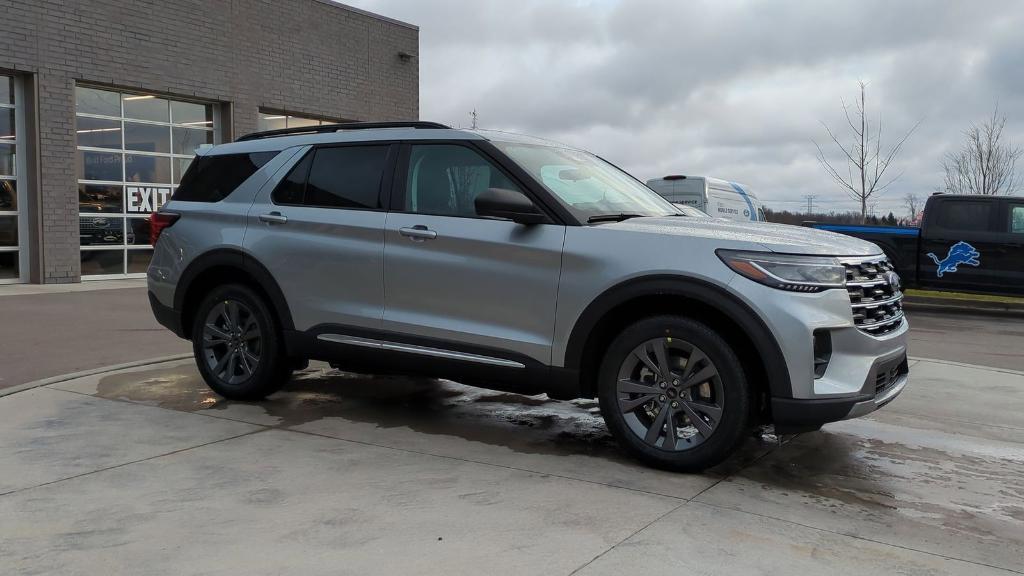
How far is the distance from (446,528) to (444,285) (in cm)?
179

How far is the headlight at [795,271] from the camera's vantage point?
428 cm

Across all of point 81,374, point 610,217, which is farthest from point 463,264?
point 81,374

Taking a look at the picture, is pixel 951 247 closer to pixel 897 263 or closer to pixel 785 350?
pixel 897 263

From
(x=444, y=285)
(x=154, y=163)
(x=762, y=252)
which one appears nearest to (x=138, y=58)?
(x=154, y=163)

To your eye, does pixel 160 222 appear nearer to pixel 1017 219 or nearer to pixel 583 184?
pixel 583 184

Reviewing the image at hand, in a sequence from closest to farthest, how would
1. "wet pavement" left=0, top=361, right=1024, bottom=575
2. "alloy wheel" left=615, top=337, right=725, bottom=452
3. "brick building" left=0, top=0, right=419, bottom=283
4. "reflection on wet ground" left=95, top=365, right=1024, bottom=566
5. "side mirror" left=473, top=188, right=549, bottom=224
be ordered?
"wet pavement" left=0, top=361, right=1024, bottom=575 → "reflection on wet ground" left=95, top=365, right=1024, bottom=566 → "alloy wheel" left=615, top=337, right=725, bottom=452 → "side mirror" left=473, top=188, right=549, bottom=224 → "brick building" left=0, top=0, right=419, bottom=283

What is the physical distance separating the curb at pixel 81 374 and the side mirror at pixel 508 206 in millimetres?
4125

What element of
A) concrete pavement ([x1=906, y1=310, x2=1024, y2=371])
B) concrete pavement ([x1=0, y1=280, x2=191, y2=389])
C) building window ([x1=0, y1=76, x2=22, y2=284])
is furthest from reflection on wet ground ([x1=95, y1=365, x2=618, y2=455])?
building window ([x1=0, y1=76, x2=22, y2=284])

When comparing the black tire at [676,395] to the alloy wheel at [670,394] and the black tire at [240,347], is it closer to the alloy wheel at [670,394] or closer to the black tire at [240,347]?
the alloy wheel at [670,394]

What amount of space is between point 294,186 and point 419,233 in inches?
50.1

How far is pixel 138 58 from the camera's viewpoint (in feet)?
58.3

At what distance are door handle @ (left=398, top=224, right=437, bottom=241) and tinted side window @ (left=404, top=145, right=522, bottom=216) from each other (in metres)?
0.14

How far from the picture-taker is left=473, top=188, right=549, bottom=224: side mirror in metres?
4.75

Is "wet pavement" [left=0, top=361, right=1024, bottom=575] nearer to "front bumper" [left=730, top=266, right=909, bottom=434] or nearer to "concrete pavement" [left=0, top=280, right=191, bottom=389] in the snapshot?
"front bumper" [left=730, top=266, right=909, bottom=434]
